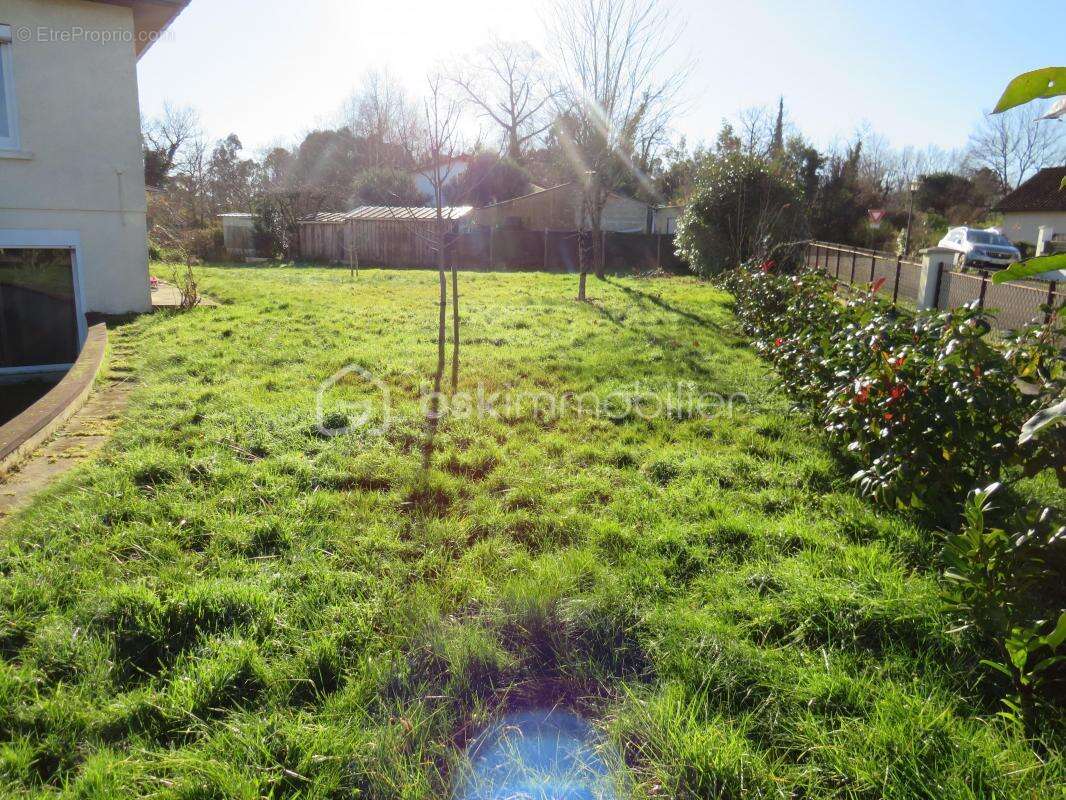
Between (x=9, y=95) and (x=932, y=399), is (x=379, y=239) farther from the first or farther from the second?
(x=932, y=399)

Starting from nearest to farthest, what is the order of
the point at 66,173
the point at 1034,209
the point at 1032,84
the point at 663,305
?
the point at 1032,84 → the point at 66,173 → the point at 663,305 → the point at 1034,209

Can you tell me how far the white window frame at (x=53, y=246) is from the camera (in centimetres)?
926

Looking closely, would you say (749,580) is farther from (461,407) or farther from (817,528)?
(461,407)

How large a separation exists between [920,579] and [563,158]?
3451 cm

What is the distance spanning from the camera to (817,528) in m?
3.78

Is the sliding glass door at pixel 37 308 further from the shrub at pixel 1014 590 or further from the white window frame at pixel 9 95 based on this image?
the shrub at pixel 1014 590

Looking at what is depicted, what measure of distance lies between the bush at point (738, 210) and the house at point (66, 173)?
12.3 m

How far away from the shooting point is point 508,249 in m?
25.0

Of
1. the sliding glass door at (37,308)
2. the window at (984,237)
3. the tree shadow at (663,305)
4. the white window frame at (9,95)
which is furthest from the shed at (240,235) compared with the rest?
the window at (984,237)

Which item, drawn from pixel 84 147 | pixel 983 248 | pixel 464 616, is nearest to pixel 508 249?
pixel 84 147

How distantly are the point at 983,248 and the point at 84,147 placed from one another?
28031 millimetres

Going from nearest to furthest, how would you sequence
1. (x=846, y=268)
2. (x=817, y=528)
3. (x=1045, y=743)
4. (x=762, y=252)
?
(x=1045, y=743), (x=817, y=528), (x=762, y=252), (x=846, y=268)

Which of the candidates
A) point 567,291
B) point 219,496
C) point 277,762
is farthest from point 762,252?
point 277,762

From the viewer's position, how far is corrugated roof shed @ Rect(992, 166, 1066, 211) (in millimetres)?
32094
